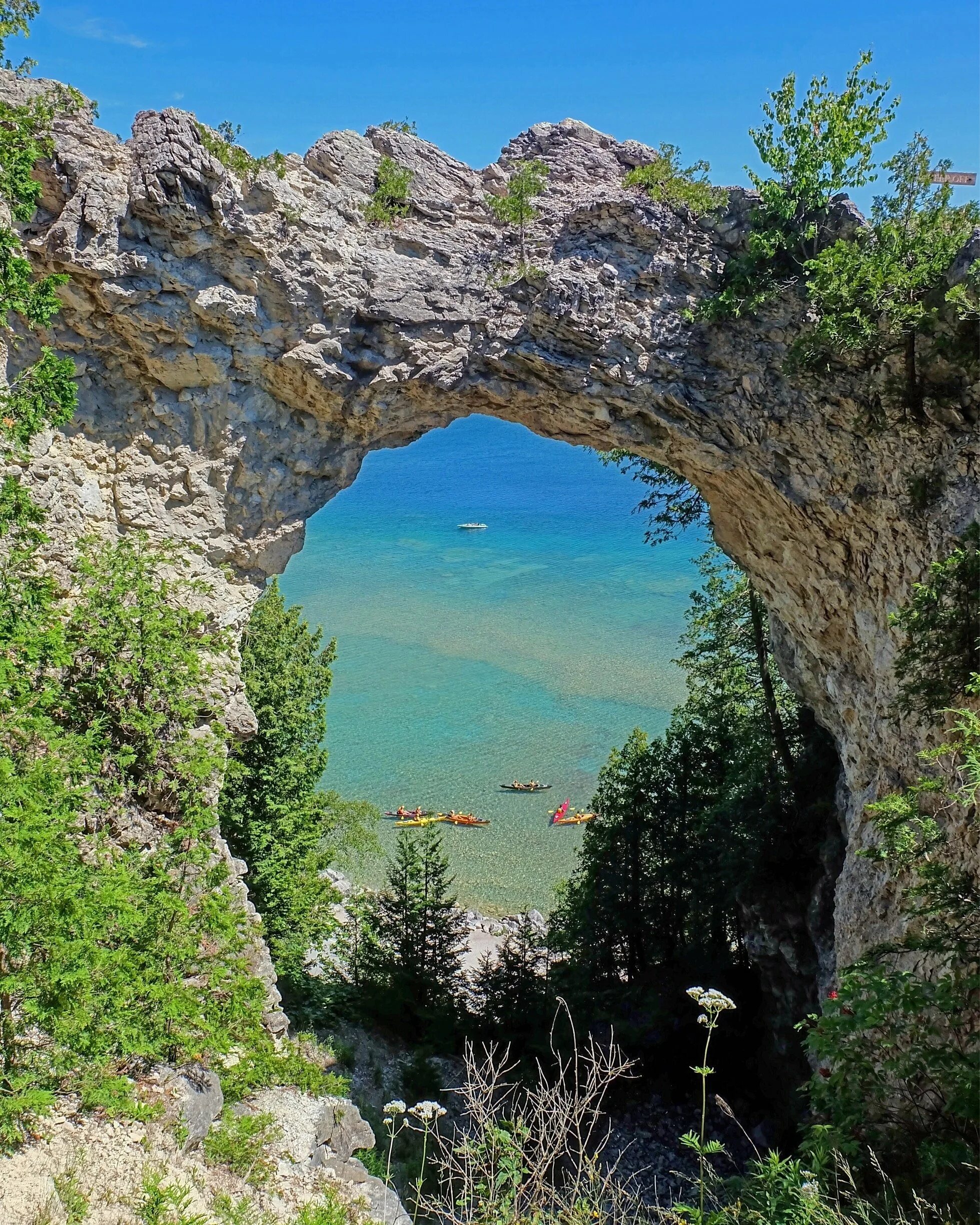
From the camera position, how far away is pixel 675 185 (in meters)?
10.6

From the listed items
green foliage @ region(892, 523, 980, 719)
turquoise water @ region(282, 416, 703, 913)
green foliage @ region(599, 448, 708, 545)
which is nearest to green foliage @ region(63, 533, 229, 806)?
green foliage @ region(892, 523, 980, 719)

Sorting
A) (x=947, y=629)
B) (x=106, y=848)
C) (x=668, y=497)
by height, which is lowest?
(x=106, y=848)

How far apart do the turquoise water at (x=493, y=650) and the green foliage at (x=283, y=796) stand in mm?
7595

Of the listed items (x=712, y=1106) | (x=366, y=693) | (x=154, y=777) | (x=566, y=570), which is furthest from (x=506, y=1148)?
(x=566, y=570)

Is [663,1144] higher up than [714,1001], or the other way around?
[714,1001]

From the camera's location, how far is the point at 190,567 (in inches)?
400

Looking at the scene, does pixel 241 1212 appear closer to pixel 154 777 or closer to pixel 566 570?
pixel 154 777

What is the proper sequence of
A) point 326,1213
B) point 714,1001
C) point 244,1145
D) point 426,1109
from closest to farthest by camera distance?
point 714,1001
point 426,1109
point 326,1213
point 244,1145

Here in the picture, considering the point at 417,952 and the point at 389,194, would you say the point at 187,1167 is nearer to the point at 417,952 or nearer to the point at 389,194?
the point at 417,952

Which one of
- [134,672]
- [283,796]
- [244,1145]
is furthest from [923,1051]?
[283,796]

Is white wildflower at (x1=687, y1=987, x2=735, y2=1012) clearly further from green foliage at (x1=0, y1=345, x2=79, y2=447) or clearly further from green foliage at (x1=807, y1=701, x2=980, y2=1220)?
green foliage at (x1=0, y1=345, x2=79, y2=447)

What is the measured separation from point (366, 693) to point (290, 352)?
947 inches

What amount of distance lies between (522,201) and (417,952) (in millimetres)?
12264

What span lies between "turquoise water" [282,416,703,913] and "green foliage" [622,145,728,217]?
16261mm
